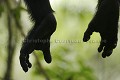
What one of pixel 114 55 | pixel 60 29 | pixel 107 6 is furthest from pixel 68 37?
pixel 107 6

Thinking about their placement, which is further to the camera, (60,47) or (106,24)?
(60,47)

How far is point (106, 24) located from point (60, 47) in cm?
141

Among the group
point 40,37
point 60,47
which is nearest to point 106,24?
point 40,37

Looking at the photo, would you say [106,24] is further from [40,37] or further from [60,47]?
[60,47]

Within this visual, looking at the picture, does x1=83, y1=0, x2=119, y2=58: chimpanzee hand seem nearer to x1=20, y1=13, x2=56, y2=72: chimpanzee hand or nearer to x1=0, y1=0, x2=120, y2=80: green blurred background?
x1=20, y1=13, x2=56, y2=72: chimpanzee hand

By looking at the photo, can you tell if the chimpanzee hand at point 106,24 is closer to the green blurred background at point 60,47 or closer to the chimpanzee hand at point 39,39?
the chimpanzee hand at point 39,39

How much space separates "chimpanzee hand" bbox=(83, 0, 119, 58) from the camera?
61.0 inches

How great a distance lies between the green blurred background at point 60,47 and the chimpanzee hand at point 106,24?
13.3 inches

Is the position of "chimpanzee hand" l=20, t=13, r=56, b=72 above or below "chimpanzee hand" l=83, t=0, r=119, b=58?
below

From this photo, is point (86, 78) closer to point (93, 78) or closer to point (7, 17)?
point (93, 78)

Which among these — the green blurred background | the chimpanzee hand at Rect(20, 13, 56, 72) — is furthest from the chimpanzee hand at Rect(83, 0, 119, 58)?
the green blurred background

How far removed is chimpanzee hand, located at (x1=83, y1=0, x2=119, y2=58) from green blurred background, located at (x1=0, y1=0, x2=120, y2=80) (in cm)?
34

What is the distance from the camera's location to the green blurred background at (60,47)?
2.58 meters

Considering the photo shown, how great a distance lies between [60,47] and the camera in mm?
2969
